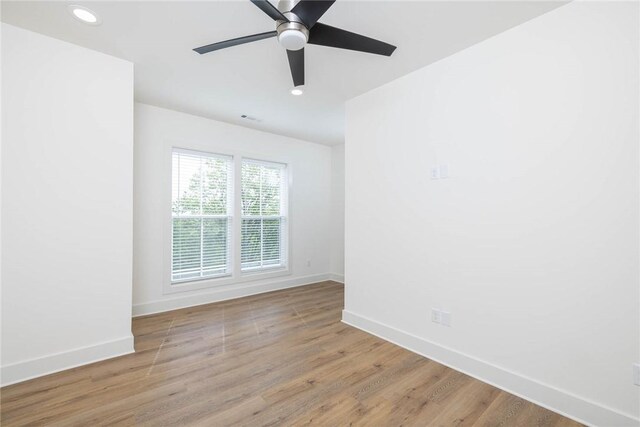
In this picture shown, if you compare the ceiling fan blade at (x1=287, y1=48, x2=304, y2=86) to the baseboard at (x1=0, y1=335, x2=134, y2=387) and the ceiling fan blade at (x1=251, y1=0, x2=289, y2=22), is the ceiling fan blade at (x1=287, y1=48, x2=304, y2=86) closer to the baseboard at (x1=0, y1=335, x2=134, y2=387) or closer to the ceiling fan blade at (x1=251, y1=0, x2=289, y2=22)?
the ceiling fan blade at (x1=251, y1=0, x2=289, y2=22)

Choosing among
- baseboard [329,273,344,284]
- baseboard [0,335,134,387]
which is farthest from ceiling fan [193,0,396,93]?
baseboard [329,273,344,284]

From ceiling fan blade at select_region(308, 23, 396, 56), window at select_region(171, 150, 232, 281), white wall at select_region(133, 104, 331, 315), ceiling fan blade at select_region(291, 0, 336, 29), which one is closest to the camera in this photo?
ceiling fan blade at select_region(291, 0, 336, 29)

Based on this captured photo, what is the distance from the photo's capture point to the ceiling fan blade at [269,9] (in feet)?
4.85

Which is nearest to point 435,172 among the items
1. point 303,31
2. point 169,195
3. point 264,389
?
point 303,31

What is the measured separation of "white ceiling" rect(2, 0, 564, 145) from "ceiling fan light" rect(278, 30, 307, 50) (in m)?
0.38

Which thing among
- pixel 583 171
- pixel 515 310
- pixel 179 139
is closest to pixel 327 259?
pixel 179 139

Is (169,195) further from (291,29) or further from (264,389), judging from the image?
(291,29)

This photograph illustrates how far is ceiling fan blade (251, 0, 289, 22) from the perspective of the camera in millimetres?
1479

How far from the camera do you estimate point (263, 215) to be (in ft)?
15.5

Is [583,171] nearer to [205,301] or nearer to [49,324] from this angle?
[49,324]

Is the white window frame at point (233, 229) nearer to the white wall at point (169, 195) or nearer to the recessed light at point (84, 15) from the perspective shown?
the white wall at point (169, 195)

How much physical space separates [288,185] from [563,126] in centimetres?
381

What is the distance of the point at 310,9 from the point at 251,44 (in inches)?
35.9

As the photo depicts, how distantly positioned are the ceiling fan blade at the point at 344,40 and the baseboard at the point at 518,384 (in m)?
2.44
